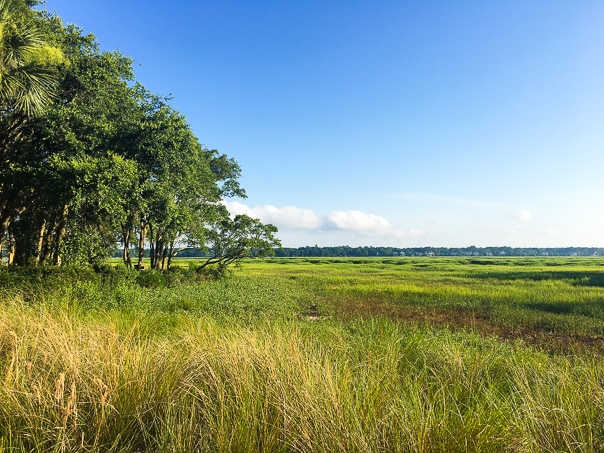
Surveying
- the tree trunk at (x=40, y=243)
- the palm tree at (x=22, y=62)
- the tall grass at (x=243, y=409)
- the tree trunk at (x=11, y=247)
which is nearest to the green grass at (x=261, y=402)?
the tall grass at (x=243, y=409)

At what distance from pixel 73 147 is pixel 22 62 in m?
3.56

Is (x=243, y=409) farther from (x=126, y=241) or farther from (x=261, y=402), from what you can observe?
(x=126, y=241)

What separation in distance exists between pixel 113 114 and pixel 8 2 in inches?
262

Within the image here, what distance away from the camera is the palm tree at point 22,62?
11320 mm

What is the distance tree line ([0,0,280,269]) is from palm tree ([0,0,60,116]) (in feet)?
0.10

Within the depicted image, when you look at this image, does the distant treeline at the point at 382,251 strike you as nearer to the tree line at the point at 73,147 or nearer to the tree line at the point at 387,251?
the tree line at the point at 387,251

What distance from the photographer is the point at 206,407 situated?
3.35m

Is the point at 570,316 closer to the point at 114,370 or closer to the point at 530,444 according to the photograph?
the point at 530,444

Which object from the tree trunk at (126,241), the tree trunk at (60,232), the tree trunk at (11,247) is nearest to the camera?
the tree trunk at (60,232)

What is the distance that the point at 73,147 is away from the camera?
14711 mm

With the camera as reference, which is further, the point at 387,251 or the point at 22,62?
the point at 387,251

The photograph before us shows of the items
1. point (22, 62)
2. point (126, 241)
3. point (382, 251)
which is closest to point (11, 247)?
point (126, 241)

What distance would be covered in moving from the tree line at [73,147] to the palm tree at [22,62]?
3cm

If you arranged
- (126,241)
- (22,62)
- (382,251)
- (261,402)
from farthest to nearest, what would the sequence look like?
(382,251) < (126,241) < (22,62) < (261,402)
